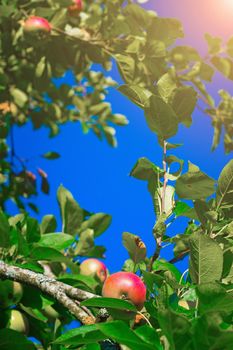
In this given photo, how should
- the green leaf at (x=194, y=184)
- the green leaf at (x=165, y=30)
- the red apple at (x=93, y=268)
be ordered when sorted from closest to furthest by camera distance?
the green leaf at (x=194, y=184), the red apple at (x=93, y=268), the green leaf at (x=165, y=30)

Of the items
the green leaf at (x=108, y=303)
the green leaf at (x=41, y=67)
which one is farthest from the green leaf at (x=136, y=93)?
the green leaf at (x=41, y=67)

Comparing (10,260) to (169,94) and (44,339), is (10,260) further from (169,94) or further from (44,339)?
(169,94)

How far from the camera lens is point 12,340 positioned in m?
1.13

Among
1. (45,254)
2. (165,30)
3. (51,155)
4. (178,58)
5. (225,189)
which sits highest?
(165,30)

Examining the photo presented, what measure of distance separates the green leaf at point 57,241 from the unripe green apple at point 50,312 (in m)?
0.17

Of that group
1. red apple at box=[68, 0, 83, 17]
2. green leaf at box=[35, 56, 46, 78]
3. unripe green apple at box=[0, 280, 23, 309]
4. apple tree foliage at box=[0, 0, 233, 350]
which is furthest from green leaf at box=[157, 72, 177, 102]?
red apple at box=[68, 0, 83, 17]

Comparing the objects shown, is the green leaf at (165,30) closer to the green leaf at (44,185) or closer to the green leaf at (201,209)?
the green leaf at (201,209)

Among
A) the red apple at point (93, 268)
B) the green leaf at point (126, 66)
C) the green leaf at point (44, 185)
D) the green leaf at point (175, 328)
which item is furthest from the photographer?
the green leaf at point (44, 185)

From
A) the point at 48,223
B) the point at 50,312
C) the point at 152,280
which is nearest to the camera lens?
the point at 152,280

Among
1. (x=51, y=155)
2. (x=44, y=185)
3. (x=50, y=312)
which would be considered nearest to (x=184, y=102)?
(x=50, y=312)

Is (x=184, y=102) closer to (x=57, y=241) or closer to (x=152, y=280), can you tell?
(x=152, y=280)

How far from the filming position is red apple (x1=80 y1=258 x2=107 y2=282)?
1.72 m

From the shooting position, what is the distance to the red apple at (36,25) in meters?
2.54

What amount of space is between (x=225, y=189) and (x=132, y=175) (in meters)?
0.20
